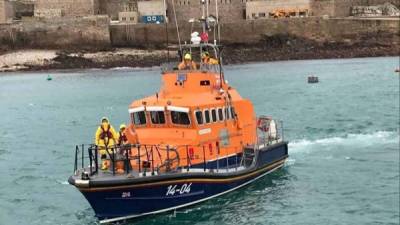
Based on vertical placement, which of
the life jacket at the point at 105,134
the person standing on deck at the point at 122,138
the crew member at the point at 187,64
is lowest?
the person standing on deck at the point at 122,138

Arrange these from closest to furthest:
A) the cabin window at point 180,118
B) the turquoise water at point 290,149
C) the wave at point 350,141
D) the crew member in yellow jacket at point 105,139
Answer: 1. the crew member in yellow jacket at point 105,139
2. the turquoise water at point 290,149
3. the cabin window at point 180,118
4. the wave at point 350,141

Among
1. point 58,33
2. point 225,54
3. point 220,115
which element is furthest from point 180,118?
point 58,33

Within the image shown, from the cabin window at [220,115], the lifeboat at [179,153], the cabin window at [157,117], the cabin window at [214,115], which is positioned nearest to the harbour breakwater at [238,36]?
Answer: the lifeboat at [179,153]

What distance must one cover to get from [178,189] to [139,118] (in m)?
2.65

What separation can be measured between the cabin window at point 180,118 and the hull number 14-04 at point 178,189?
1.80m

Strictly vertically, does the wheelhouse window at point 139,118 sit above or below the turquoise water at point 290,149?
above

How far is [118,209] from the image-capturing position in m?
17.0

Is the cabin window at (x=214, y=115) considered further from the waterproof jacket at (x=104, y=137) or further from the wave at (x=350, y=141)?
the wave at (x=350, y=141)

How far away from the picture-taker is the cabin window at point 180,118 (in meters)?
18.8

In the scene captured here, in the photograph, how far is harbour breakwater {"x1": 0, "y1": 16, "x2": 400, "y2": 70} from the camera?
278ft

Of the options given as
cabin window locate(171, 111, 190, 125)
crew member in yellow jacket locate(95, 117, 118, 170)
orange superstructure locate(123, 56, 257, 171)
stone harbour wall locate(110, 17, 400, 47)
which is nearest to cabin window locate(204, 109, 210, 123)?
orange superstructure locate(123, 56, 257, 171)

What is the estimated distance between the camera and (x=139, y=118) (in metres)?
19.3

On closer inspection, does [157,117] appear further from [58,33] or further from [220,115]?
[58,33]

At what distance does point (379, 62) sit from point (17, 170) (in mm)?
52969
